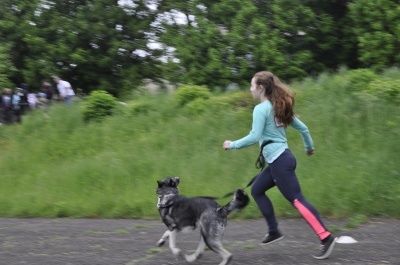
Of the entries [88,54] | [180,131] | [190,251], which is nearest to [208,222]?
[190,251]

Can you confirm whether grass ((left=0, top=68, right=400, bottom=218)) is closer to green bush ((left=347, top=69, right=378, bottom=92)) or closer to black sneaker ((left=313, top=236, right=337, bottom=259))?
green bush ((left=347, top=69, right=378, bottom=92))

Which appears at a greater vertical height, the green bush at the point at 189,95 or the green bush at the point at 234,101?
the green bush at the point at 234,101

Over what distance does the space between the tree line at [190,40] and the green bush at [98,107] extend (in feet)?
18.1

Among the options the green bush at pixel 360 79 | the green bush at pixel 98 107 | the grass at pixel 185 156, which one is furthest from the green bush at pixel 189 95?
the green bush at pixel 360 79

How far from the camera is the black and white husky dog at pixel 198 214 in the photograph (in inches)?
237

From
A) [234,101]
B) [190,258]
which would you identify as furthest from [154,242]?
[234,101]

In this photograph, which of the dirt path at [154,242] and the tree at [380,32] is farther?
the tree at [380,32]

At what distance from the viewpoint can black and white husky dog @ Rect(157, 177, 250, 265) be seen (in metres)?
6.02

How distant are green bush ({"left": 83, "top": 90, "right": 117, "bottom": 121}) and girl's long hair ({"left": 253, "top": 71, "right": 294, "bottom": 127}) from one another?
886cm

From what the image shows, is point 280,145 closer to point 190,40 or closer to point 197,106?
point 197,106

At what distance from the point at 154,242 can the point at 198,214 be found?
1520mm

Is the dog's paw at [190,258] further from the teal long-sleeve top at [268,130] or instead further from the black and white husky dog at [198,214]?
the teal long-sleeve top at [268,130]

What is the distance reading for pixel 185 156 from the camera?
38.6 ft

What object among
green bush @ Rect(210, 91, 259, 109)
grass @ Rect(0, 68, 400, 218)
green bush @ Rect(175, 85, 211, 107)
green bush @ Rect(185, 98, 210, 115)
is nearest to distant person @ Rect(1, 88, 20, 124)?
grass @ Rect(0, 68, 400, 218)
